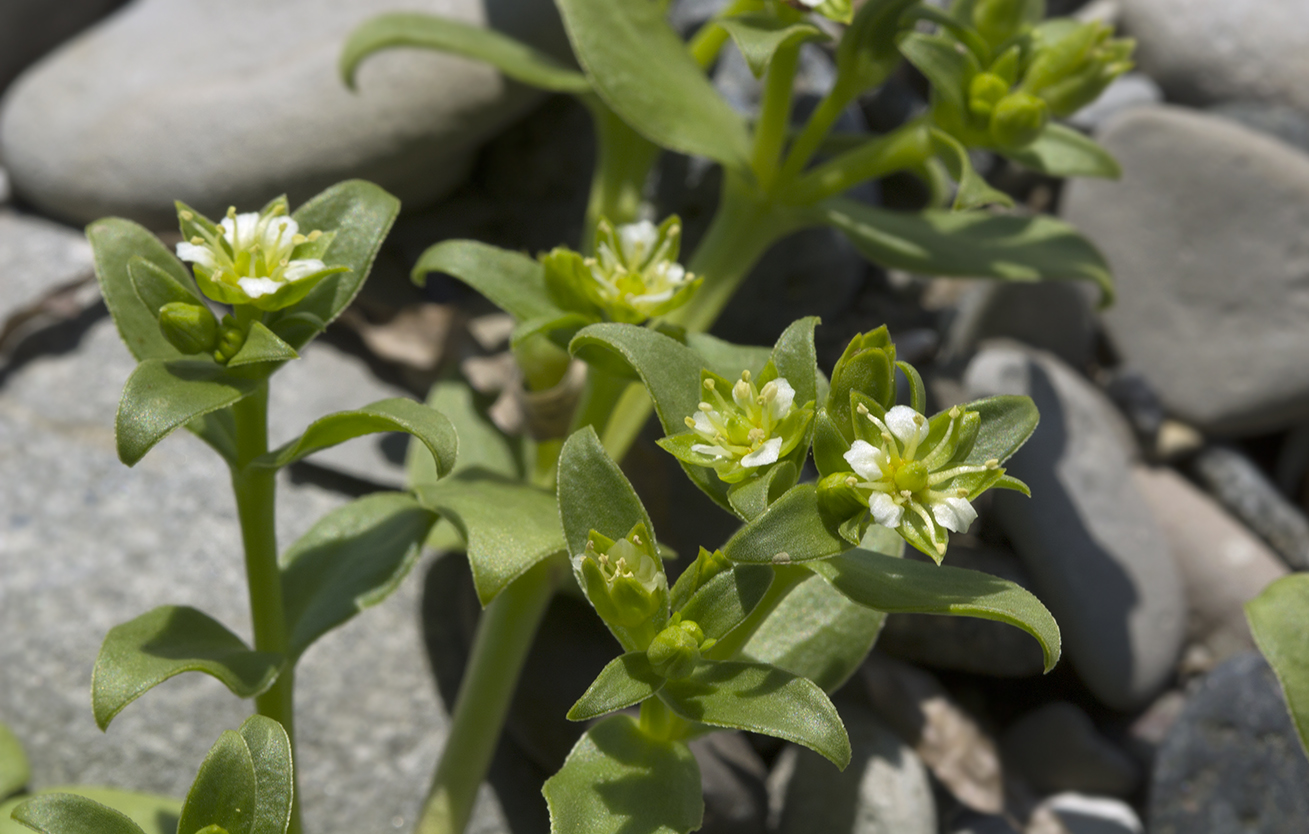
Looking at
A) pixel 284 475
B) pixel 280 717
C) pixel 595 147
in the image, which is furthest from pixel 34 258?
pixel 280 717

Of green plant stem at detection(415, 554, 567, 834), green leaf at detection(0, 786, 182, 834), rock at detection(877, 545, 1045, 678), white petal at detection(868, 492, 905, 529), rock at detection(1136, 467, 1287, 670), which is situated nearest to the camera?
white petal at detection(868, 492, 905, 529)

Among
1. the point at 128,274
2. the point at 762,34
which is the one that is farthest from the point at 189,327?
the point at 762,34

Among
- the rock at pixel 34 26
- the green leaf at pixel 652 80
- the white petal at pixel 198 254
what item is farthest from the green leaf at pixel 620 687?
the rock at pixel 34 26

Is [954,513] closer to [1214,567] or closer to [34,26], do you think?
[1214,567]

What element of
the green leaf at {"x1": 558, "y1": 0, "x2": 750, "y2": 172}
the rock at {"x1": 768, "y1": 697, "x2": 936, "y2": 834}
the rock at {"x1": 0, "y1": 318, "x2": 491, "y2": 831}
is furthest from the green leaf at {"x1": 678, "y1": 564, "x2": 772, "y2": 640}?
the rock at {"x1": 0, "y1": 318, "x2": 491, "y2": 831}

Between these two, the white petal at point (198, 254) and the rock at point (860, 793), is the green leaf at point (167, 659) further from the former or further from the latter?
the rock at point (860, 793)

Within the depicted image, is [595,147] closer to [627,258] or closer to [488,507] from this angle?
[627,258]

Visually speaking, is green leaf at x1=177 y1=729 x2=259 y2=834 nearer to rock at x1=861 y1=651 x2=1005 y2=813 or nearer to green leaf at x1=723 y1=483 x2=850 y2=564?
green leaf at x1=723 y1=483 x2=850 y2=564
